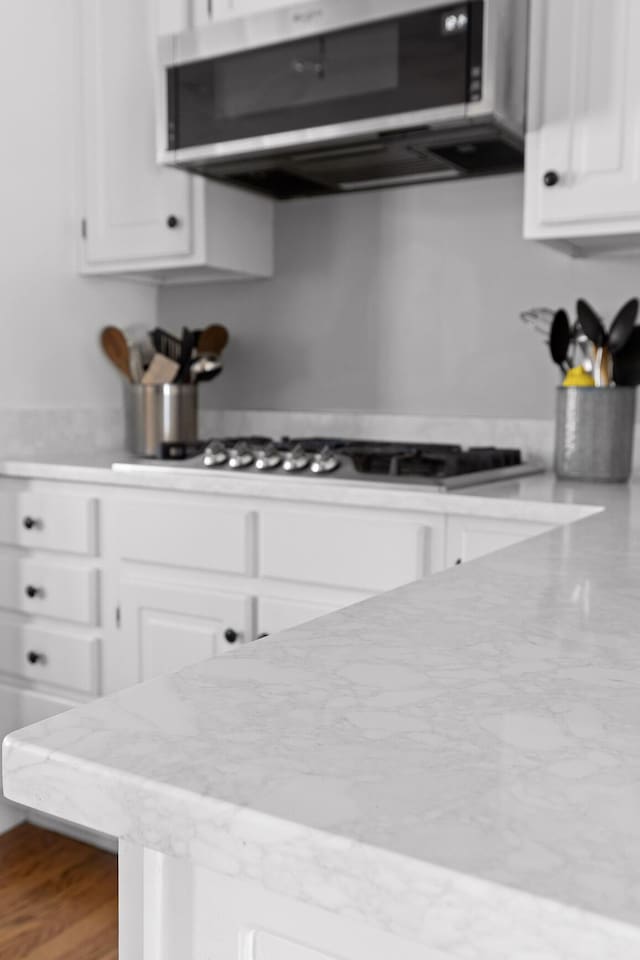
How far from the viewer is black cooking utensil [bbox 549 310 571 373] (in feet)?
6.47

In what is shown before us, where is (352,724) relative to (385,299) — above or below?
below

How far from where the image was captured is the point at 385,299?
2.49 m

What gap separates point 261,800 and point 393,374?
216 cm

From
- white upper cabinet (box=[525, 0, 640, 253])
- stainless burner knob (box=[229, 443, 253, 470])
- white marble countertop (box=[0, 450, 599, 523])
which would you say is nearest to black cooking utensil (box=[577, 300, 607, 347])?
white upper cabinet (box=[525, 0, 640, 253])

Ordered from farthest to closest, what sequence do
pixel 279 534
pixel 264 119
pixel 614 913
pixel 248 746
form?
pixel 264 119 < pixel 279 534 < pixel 248 746 < pixel 614 913

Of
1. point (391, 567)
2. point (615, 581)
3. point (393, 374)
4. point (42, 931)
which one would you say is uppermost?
point (393, 374)

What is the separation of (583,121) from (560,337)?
435 millimetres

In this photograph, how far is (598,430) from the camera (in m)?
1.88

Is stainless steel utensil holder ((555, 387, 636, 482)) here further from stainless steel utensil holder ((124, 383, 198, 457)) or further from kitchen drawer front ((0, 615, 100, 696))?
kitchen drawer front ((0, 615, 100, 696))

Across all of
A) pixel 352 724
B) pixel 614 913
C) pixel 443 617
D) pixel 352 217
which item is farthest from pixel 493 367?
pixel 614 913

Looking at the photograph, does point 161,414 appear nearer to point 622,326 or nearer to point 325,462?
point 325,462

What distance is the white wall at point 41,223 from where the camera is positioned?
243 cm

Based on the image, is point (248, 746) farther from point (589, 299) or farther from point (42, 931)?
point (589, 299)

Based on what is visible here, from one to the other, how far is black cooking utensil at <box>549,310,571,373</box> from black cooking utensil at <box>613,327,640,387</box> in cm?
11
